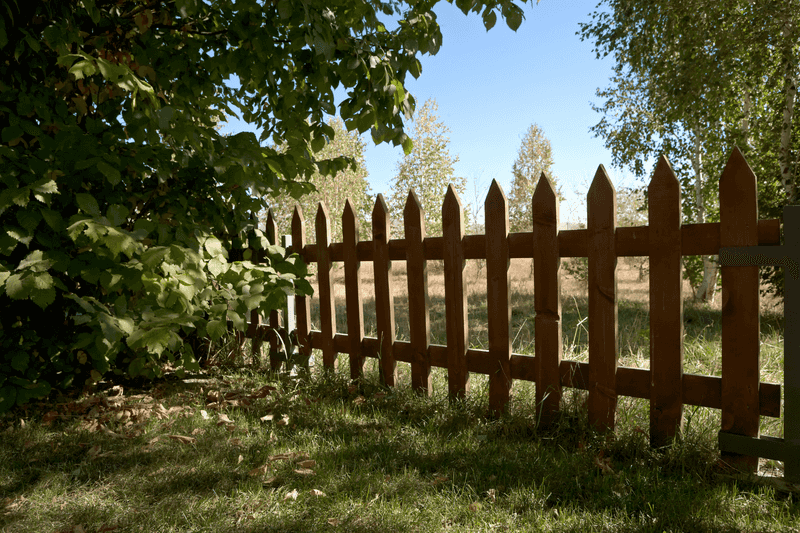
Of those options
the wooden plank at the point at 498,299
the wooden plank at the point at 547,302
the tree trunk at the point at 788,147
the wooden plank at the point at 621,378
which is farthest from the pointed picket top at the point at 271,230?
the tree trunk at the point at 788,147

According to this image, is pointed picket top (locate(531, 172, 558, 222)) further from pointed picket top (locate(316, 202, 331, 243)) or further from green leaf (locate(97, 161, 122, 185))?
green leaf (locate(97, 161, 122, 185))

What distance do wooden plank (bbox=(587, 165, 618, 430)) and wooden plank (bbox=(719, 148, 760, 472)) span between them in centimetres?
49

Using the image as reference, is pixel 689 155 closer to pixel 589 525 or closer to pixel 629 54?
pixel 629 54

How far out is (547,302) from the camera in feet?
9.07

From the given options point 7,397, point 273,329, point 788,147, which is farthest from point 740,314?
point 788,147

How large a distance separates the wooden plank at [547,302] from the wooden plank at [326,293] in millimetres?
1695

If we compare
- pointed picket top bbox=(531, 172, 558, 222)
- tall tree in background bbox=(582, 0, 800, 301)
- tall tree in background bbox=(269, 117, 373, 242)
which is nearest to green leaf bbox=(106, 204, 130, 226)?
pointed picket top bbox=(531, 172, 558, 222)

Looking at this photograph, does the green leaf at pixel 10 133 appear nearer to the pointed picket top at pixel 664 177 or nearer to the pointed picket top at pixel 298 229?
the pointed picket top at pixel 298 229

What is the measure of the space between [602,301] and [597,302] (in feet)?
Answer: 0.09

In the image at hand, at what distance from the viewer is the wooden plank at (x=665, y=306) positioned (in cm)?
240

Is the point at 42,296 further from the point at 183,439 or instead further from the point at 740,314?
the point at 740,314

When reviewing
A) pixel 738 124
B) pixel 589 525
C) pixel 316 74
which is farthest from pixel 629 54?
pixel 589 525

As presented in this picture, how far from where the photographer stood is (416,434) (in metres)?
2.72

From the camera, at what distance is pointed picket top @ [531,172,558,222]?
270 cm
